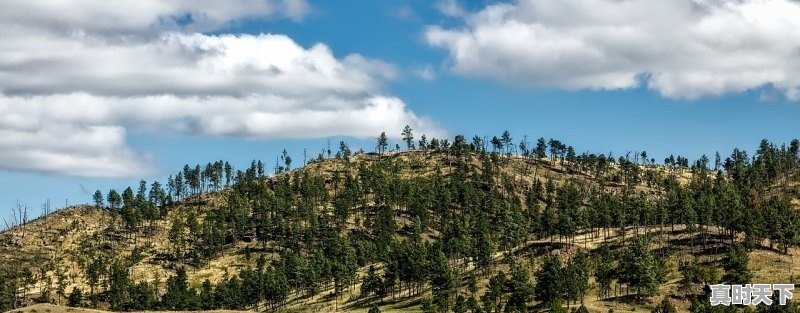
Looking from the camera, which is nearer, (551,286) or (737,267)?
(551,286)

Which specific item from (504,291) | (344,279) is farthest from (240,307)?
(504,291)

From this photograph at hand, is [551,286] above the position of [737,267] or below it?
below

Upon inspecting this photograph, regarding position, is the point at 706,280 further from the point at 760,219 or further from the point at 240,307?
the point at 240,307

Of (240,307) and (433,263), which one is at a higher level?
(433,263)

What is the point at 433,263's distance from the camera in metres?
182

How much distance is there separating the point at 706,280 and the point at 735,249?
18.3 metres

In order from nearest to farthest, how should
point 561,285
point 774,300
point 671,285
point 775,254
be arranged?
point 774,300, point 561,285, point 671,285, point 775,254

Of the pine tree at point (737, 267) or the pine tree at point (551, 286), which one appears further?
the pine tree at point (737, 267)

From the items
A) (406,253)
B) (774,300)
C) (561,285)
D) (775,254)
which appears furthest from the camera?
(406,253)

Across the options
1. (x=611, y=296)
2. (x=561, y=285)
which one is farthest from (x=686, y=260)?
(x=561, y=285)

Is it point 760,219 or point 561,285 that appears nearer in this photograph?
point 561,285

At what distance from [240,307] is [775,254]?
14592 centimetres

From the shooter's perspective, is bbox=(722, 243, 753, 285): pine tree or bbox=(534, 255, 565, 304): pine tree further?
bbox=(722, 243, 753, 285): pine tree

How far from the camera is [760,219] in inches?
7244
